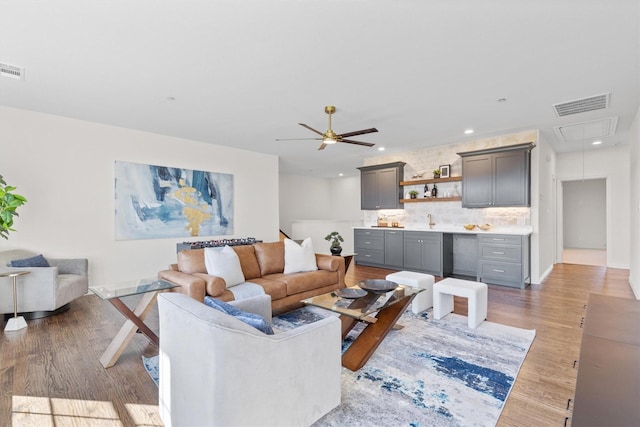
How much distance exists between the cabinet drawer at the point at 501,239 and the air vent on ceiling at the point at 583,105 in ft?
6.32

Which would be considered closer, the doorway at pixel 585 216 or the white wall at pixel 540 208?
the white wall at pixel 540 208

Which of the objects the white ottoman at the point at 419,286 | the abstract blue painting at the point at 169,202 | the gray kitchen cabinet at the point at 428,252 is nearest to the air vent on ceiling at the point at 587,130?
the gray kitchen cabinet at the point at 428,252

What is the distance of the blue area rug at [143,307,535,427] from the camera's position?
186cm

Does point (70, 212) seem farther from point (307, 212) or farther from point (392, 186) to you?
point (307, 212)

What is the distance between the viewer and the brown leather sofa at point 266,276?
10.1ft

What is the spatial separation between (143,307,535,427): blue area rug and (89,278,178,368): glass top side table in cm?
23

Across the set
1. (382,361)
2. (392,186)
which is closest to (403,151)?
(392,186)

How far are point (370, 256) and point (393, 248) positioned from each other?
25.1 inches

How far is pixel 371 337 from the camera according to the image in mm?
2623

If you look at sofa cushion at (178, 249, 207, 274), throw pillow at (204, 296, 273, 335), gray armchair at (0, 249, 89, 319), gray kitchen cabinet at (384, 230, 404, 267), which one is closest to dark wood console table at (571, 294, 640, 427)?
throw pillow at (204, 296, 273, 335)

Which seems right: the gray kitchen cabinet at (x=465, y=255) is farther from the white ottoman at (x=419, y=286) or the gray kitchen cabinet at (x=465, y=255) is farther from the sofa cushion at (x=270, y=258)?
the sofa cushion at (x=270, y=258)

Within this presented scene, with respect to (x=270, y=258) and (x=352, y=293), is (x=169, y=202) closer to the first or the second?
(x=270, y=258)

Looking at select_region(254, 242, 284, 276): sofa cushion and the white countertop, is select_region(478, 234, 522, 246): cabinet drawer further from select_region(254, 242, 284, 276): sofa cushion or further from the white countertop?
select_region(254, 242, 284, 276): sofa cushion

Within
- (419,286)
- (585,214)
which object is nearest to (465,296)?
(419,286)
